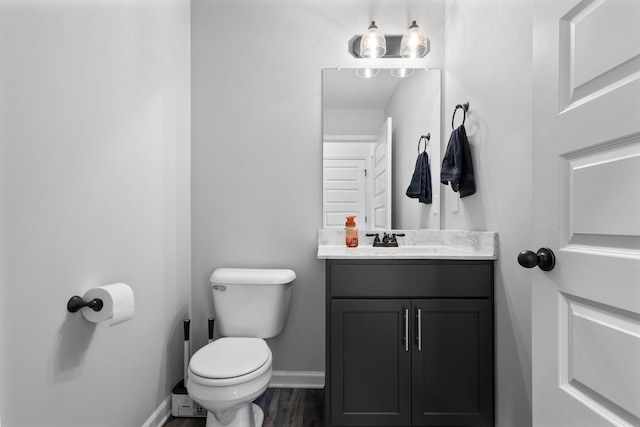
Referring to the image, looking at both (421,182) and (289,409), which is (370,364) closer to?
(289,409)

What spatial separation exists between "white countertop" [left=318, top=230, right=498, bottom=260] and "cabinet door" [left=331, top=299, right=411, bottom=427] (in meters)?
0.23

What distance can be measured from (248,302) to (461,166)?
138 cm

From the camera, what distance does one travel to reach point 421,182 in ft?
7.05

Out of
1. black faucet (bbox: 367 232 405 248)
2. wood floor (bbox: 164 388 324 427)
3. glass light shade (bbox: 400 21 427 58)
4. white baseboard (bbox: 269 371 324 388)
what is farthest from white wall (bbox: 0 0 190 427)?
glass light shade (bbox: 400 21 427 58)

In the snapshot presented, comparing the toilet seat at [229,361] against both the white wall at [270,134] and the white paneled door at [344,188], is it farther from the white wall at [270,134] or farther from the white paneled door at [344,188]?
the white paneled door at [344,188]

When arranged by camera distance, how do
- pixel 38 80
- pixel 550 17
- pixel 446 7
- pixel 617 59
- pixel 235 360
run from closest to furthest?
pixel 617 59
pixel 550 17
pixel 38 80
pixel 235 360
pixel 446 7

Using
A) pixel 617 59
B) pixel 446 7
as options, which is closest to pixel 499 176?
pixel 617 59

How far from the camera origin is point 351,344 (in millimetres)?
1612

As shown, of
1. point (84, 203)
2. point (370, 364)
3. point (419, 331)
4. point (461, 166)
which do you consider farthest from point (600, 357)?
point (84, 203)

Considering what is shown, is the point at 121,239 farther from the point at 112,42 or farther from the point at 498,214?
the point at 498,214

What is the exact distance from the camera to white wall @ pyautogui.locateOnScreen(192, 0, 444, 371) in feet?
7.07

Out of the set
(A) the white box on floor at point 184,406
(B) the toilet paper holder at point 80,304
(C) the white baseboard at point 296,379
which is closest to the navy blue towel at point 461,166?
(C) the white baseboard at point 296,379

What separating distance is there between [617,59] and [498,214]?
0.96 m

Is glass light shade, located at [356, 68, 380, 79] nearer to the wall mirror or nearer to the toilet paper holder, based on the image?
the wall mirror
